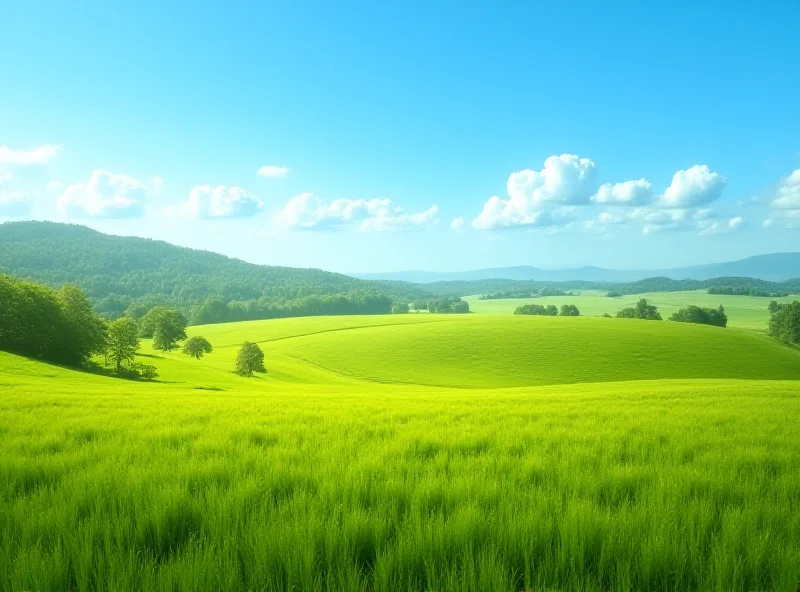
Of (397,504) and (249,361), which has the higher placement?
(397,504)

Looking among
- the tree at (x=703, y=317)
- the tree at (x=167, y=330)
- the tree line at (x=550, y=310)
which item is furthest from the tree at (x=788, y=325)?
the tree at (x=167, y=330)

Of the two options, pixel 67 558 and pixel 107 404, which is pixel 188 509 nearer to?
pixel 67 558

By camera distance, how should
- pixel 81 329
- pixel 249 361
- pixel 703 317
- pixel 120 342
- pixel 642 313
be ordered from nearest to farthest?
pixel 81 329, pixel 120 342, pixel 249 361, pixel 703 317, pixel 642 313

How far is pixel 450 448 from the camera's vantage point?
664 centimetres

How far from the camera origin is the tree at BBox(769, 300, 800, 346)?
85.4 meters

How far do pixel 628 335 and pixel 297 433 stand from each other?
80.6 meters

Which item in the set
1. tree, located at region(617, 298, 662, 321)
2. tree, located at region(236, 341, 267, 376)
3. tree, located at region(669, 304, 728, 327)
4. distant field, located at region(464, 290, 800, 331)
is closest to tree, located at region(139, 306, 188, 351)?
tree, located at region(236, 341, 267, 376)

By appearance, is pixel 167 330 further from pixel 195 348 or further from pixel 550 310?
pixel 550 310

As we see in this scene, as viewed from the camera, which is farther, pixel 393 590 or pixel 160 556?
pixel 160 556

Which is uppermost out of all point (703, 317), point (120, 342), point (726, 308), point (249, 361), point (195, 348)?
point (120, 342)

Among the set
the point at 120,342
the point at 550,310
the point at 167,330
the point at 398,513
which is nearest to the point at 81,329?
the point at 120,342

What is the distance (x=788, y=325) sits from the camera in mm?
86688

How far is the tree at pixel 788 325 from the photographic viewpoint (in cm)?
8538

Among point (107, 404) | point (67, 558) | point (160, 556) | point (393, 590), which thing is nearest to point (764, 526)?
point (393, 590)
